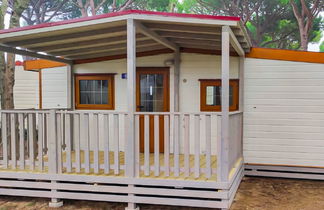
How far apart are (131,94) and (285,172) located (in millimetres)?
3259

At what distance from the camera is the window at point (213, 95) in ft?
17.7

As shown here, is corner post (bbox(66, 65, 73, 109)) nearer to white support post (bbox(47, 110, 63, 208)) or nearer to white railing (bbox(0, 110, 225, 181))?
white railing (bbox(0, 110, 225, 181))

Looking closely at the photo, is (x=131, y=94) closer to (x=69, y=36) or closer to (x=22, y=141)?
(x=69, y=36)

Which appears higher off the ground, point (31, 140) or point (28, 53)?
point (28, 53)

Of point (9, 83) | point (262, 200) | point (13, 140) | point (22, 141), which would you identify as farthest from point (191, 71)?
point (9, 83)

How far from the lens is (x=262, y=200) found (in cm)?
416

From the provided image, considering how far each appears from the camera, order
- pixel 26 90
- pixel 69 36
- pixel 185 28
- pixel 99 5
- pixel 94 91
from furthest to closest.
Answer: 1. pixel 99 5
2. pixel 26 90
3. pixel 94 91
4. pixel 69 36
5. pixel 185 28

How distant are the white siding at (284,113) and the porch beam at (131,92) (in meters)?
2.45

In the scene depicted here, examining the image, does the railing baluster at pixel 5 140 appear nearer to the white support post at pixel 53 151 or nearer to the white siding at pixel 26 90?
the white support post at pixel 53 151

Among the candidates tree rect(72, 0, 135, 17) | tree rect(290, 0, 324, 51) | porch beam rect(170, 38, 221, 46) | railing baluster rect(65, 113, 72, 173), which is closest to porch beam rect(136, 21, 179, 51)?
porch beam rect(170, 38, 221, 46)

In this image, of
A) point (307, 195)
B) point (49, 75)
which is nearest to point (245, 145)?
point (307, 195)

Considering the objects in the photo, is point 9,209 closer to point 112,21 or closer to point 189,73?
point 112,21

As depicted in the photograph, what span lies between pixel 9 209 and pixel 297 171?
452 cm

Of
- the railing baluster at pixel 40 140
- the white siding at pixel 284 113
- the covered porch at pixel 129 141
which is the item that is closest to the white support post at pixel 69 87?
the covered porch at pixel 129 141
